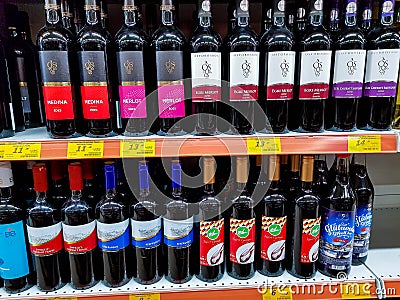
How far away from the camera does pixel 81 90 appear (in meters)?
1.00

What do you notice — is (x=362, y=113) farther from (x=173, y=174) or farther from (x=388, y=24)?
(x=173, y=174)

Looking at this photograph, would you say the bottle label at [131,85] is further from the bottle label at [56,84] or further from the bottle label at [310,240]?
the bottle label at [310,240]

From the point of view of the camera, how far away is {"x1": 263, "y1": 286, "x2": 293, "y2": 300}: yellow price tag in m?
1.14

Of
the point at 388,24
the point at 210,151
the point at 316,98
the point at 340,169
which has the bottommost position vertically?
the point at 340,169

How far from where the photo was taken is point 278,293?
114 cm

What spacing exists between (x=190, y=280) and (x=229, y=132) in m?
0.56

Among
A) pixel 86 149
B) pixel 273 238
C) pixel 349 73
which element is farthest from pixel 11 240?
pixel 349 73

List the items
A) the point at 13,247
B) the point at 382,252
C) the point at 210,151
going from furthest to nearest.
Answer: the point at 382,252 → the point at 13,247 → the point at 210,151

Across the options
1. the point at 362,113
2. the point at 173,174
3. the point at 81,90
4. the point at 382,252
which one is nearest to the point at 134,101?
the point at 81,90

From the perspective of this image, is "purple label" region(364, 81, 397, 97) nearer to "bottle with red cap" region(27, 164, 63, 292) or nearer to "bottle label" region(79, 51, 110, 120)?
"bottle label" region(79, 51, 110, 120)

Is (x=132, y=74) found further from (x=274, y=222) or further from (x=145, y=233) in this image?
(x=274, y=222)

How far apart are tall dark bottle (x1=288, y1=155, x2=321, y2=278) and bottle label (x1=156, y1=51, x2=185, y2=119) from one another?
0.48 m

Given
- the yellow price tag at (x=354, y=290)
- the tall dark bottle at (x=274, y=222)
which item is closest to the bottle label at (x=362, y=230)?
the yellow price tag at (x=354, y=290)

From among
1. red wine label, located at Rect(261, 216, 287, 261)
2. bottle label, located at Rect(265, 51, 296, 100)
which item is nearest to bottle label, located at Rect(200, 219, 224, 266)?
red wine label, located at Rect(261, 216, 287, 261)
